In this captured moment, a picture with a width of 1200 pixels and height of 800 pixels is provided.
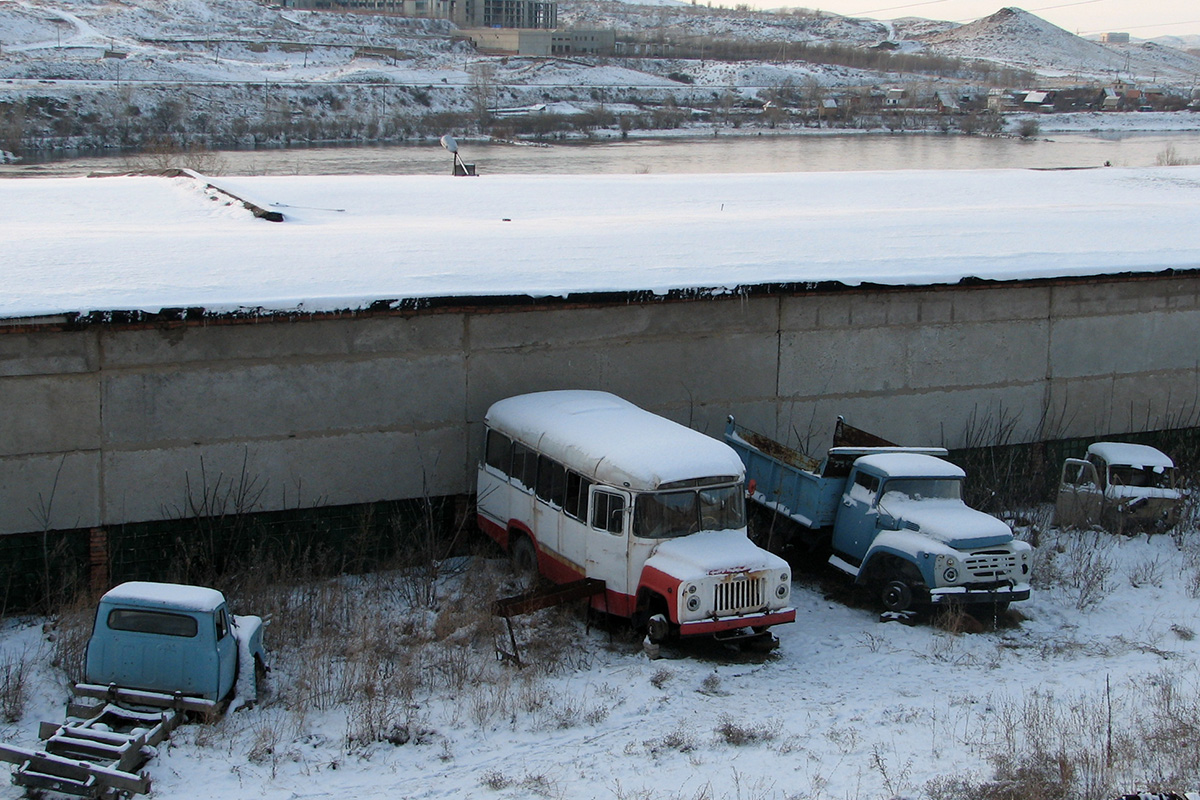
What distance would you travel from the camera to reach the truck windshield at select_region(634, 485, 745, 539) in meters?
10.3

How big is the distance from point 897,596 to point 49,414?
859 centimetres

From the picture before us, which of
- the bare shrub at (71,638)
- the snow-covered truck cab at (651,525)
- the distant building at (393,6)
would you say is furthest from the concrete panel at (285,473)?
the distant building at (393,6)

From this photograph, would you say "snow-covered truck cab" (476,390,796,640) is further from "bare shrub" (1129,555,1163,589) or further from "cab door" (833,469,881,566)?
"bare shrub" (1129,555,1163,589)

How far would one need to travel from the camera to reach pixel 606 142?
59.6 meters

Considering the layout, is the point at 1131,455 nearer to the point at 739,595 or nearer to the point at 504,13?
the point at 739,595

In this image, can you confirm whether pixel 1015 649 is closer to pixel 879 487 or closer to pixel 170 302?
pixel 879 487

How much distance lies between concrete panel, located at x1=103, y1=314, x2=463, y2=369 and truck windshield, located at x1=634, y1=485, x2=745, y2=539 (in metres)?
3.59

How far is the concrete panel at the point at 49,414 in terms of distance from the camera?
1084cm

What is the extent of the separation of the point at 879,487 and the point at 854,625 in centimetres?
149

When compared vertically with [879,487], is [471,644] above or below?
below

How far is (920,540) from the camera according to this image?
1125cm

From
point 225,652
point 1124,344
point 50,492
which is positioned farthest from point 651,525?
point 1124,344

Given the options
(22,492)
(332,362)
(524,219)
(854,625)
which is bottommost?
(854,625)

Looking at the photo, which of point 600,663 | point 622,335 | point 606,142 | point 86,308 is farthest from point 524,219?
point 606,142
